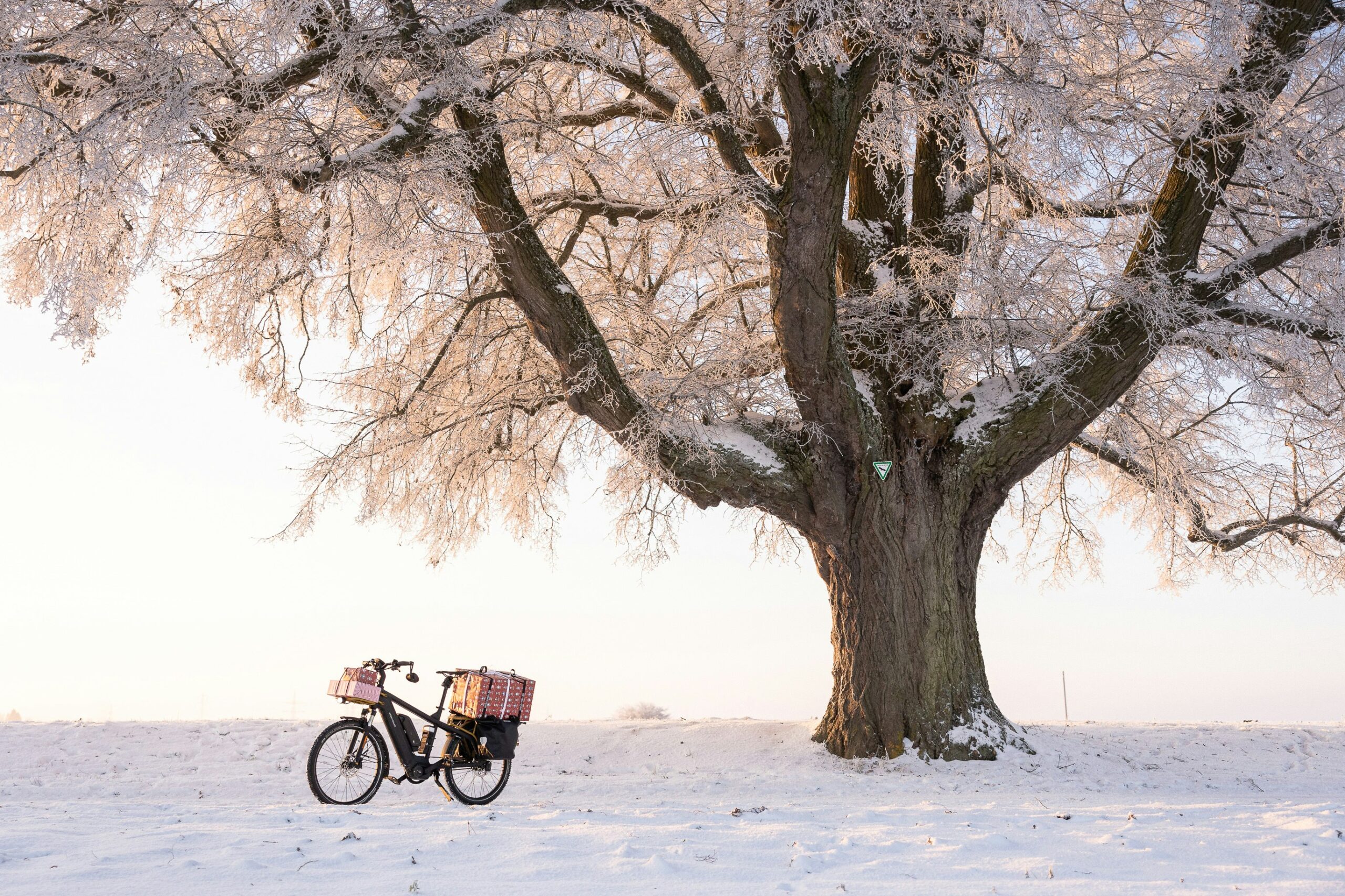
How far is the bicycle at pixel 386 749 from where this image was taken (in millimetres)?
6117

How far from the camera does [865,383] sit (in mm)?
9828

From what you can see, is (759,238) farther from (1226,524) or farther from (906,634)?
(1226,524)

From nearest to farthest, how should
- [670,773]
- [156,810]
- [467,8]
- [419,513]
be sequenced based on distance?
[156,810], [467,8], [670,773], [419,513]

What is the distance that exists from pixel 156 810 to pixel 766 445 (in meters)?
5.64

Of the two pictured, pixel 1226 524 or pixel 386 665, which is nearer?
pixel 386 665

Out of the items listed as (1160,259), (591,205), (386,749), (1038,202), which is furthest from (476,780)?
(1160,259)

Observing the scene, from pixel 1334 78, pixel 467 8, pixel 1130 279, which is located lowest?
pixel 1130 279

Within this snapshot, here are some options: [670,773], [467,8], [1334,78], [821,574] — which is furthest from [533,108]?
[1334,78]

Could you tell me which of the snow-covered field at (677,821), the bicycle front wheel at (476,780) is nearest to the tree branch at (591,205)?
the snow-covered field at (677,821)

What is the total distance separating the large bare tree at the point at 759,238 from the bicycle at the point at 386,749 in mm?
2883

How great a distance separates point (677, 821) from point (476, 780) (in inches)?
70.2

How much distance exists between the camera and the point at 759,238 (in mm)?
8227

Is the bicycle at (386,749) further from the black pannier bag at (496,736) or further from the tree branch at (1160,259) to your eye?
the tree branch at (1160,259)

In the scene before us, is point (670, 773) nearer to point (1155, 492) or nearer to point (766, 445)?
point (766, 445)
